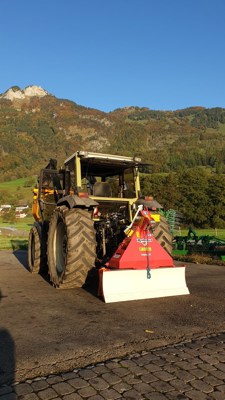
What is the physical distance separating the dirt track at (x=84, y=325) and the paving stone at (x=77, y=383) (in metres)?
0.25

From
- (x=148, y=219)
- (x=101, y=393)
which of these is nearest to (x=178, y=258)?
(x=148, y=219)

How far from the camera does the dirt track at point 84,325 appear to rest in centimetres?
337

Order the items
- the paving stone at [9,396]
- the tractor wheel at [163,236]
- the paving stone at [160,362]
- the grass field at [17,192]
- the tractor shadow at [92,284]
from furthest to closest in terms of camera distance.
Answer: the grass field at [17,192] < the tractor wheel at [163,236] < the tractor shadow at [92,284] < the paving stone at [160,362] < the paving stone at [9,396]

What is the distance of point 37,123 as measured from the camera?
17238 cm

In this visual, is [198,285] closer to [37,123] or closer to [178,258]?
[178,258]

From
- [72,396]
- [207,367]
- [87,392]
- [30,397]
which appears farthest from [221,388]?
[30,397]

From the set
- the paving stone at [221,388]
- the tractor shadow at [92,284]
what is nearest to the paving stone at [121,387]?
the paving stone at [221,388]

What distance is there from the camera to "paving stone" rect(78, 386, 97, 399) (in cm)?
266

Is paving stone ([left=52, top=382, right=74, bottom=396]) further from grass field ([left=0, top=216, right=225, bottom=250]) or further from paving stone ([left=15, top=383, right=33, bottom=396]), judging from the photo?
grass field ([left=0, top=216, right=225, bottom=250])

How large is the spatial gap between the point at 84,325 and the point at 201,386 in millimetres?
1875

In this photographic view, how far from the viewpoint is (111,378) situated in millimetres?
2928

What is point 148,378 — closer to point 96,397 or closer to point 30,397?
point 96,397

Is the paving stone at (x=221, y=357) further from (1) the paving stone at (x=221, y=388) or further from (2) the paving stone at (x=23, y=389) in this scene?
(2) the paving stone at (x=23, y=389)

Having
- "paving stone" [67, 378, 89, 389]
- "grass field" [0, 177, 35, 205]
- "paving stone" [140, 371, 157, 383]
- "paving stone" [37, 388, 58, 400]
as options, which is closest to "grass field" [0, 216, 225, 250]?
"paving stone" [140, 371, 157, 383]
